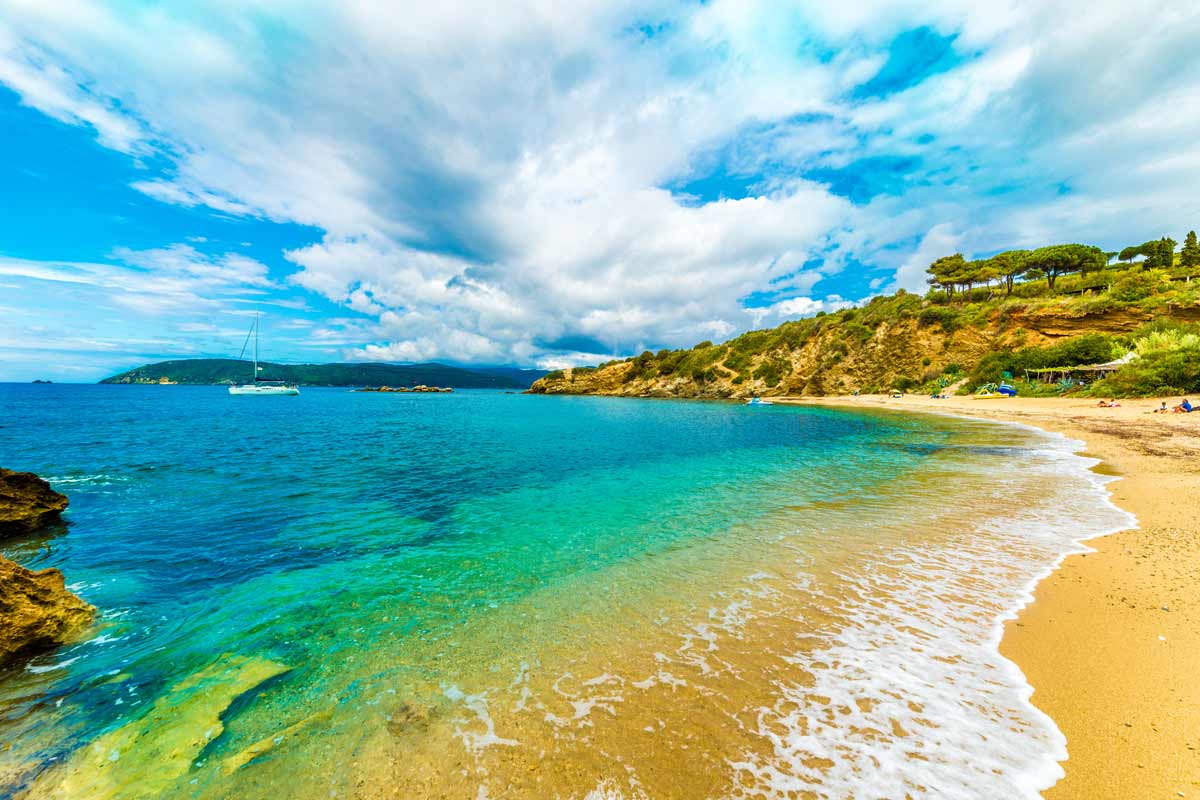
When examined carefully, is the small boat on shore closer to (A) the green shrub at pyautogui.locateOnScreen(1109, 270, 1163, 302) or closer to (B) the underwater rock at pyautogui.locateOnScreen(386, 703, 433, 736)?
(A) the green shrub at pyautogui.locateOnScreen(1109, 270, 1163, 302)

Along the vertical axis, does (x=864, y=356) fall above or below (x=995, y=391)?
above

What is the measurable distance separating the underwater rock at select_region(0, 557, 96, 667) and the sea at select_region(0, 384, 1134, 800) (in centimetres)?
31

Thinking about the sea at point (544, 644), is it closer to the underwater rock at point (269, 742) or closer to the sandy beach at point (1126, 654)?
the underwater rock at point (269, 742)

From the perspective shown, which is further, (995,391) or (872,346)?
(872,346)

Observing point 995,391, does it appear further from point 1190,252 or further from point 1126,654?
point 1126,654

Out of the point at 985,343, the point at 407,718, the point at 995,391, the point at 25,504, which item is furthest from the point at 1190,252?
the point at 25,504

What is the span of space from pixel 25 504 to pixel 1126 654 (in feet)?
76.5

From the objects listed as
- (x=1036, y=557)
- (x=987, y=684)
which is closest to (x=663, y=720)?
(x=987, y=684)

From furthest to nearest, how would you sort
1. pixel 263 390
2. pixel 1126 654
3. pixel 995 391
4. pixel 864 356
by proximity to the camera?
1. pixel 263 390
2. pixel 864 356
3. pixel 995 391
4. pixel 1126 654

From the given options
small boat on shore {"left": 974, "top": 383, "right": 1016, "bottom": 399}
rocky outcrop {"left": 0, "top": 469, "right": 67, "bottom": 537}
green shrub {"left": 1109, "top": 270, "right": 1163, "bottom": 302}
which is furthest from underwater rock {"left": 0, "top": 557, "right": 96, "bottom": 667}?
green shrub {"left": 1109, "top": 270, "right": 1163, "bottom": 302}

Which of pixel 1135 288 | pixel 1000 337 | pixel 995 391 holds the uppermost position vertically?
pixel 1135 288

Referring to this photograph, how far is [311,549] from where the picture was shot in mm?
10516

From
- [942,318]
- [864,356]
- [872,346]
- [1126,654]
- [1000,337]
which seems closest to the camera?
[1126,654]

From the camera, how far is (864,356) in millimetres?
75562
